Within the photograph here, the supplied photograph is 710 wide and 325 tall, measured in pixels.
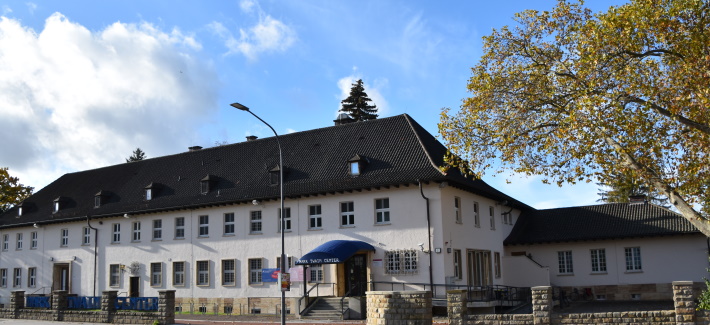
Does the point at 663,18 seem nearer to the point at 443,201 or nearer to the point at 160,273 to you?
the point at 443,201

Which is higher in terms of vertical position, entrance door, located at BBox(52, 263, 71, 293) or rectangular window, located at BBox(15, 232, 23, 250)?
rectangular window, located at BBox(15, 232, 23, 250)

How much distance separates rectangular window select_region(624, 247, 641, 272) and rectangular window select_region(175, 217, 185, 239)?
885 inches

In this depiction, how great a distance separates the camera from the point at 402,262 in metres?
28.5

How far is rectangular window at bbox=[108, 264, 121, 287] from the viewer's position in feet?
123

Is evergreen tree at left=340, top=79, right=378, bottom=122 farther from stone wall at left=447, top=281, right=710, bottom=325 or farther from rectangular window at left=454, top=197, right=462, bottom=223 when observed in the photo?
stone wall at left=447, top=281, right=710, bottom=325

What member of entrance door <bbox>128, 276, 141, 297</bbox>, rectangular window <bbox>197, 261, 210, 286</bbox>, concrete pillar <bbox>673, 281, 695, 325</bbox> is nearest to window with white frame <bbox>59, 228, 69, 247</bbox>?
entrance door <bbox>128, 276, 141, 297</bbox>

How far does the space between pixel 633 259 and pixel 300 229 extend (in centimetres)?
1672

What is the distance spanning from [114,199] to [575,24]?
28441mm

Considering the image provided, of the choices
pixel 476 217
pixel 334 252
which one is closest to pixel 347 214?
pixel 334 252

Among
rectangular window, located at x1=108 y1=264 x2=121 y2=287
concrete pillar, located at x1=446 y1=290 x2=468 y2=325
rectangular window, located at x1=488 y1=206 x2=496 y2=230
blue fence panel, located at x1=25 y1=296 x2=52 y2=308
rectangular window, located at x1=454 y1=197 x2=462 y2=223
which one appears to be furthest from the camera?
rectangular window, located at x1=108 y1=264 x2=121 y2=287

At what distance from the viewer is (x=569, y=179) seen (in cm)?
2145

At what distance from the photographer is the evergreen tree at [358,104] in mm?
60688

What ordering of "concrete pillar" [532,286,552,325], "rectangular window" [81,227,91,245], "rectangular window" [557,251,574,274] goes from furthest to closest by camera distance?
"rectangular window" [81,227,91,245] → "rectangular window" [557,251,574,274] → "concrete pillar" [532,286,552,325]

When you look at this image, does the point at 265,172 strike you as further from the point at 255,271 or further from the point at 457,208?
the point at 457,208
